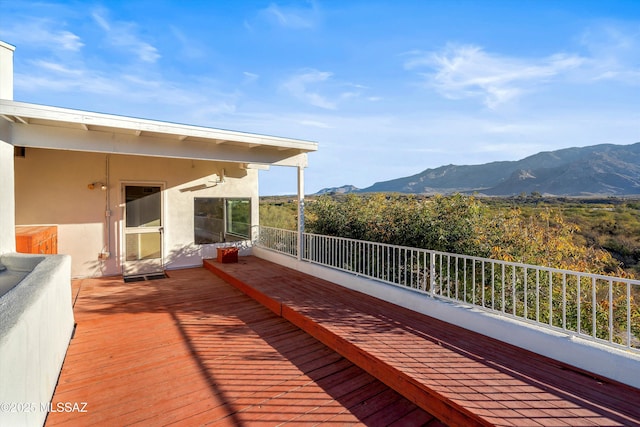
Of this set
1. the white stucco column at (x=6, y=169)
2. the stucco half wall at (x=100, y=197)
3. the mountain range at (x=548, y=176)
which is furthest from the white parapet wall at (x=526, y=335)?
the mountain range at (x=548, y=176)

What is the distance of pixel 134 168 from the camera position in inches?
266

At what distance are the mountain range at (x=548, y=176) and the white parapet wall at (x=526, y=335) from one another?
15512 millimetres

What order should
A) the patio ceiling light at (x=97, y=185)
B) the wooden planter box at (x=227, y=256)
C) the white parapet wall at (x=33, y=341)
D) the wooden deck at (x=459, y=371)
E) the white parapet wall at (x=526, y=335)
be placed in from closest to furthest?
1. the white parapet wall at (x=33, y=341)
2. the wooden deck at (x=459, y=371)
3. the white parapet wall at (x=526, y=335)
4. the patio ceiling light at (x=97, y=185)
5. the wooden planter box at (x=227, y=256)

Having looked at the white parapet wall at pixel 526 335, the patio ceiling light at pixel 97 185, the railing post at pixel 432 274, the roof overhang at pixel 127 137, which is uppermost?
the roof overhang at pixel 127 137

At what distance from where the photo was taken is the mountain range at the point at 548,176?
25019mm

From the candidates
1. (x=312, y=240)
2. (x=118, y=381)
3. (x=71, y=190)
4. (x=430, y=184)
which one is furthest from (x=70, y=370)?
(x=430, y=184)

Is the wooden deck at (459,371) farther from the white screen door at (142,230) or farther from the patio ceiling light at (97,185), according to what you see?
the patio ceiling light at (97,185)

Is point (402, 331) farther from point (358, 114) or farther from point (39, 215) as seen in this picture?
point (358, 114)

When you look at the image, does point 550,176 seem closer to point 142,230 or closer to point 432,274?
point 432,274

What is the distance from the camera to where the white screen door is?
674cm

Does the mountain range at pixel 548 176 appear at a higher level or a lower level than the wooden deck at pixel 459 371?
higher

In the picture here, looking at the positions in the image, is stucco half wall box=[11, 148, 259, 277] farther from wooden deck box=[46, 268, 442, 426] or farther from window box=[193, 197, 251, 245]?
wooden deck box=[46, 268, 442, 426]

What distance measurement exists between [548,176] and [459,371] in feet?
110

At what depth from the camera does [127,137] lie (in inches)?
191
